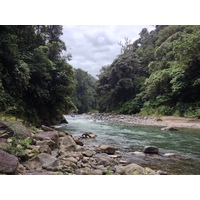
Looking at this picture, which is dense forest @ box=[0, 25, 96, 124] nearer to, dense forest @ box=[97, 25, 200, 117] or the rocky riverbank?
the rocky riverbank

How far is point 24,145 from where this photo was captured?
3.52 metres

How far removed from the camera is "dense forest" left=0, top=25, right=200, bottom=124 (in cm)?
683

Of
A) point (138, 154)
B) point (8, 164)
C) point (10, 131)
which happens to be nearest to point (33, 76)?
point (10, 131)

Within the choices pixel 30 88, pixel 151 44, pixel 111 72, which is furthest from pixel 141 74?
pixel 30 88

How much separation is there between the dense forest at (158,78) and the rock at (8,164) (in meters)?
11.9

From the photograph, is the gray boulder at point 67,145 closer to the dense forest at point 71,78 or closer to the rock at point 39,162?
the rock at point 39,162

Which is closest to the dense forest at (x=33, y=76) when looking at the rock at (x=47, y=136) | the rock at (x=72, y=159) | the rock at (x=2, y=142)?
the rock at (x=47, y=136)

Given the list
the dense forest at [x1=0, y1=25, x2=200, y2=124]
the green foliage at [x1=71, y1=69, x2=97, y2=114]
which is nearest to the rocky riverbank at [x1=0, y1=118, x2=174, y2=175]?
the dense forest at [x1=0, y1=25, x2=200, y2=124]

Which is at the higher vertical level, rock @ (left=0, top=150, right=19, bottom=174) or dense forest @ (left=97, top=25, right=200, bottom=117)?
dense forest @ (left=97, top=25, right=200, bottom=117)

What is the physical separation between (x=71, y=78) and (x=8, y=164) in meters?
8.76

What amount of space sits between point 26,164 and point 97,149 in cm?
206

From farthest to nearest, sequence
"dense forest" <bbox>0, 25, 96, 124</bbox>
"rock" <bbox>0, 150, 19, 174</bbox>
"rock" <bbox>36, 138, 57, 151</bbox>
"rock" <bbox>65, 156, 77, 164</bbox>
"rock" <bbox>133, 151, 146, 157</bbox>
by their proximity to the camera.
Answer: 1. "dense forest" <bbox>0, 25, 96, 124</bbox>
2. "rock" <bbox>133, 151, 146, 157</bbox>
3. "rock" <bbox>36, 138, 57, 151</bbox>
4. "rock" <bbox>65, 156, 77, 164</bbox>
5. "rock" <bbox>0, 150, 19, 174</bbox>
